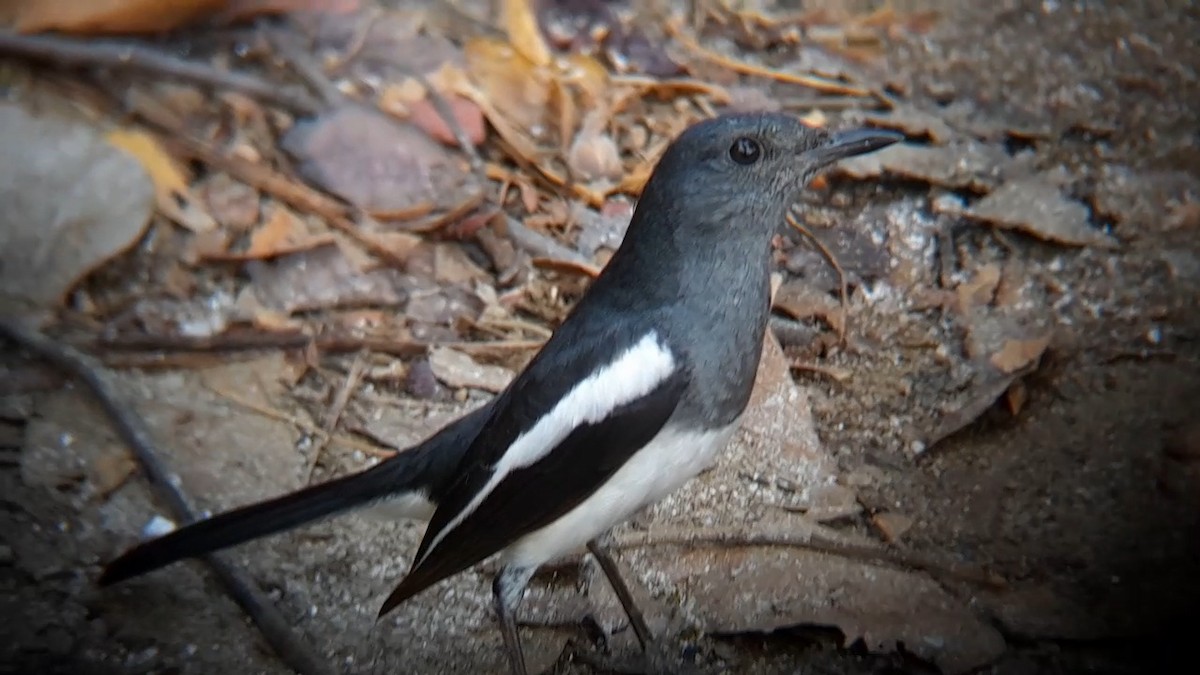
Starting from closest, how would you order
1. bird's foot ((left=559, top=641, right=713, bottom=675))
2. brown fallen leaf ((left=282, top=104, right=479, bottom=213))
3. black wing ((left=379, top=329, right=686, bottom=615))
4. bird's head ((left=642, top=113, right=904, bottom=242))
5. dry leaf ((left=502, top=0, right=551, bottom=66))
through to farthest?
1. black wing ((left=379, top=329, right=686, bottom=615))
2. bird's head ((left=642, top=113, right=904, bottom=242))
3. bird's foot ((left=559, top=641, right=713, bottom=675))
4. brown fallen leaf ((left=282, top=104, right=479, bottom=213))
5. dry leaf ((left=502, top=0, right=551, bottom=66))

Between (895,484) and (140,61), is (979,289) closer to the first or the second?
(895,484)

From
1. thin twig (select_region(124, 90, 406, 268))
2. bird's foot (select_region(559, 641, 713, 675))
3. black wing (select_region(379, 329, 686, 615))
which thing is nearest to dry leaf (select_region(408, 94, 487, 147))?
thin twig (select_region(124, 90, 406, 268))

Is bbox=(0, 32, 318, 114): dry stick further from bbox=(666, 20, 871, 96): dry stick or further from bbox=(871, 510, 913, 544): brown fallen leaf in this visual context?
bbox=(871, 510, 913, 544): brown fallen leaf

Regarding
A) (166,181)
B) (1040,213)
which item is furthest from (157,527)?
(1040,213)

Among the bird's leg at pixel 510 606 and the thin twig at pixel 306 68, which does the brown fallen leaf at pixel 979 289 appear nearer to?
the bird's leg at pixel 510 606

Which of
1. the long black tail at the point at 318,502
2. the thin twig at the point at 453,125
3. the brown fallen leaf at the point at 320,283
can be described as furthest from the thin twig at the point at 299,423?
the thin twig at the point at 453,125
